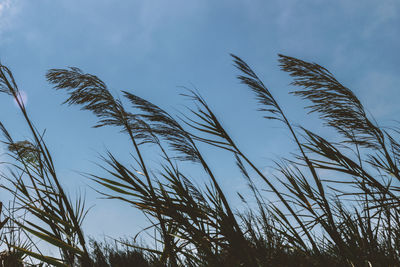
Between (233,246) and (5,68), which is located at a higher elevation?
(5,68)

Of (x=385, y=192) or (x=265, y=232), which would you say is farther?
(x=265, y=232)

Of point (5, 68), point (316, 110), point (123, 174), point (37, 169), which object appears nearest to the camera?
point (123, 174)

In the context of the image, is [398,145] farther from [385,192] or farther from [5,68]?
[5,68]

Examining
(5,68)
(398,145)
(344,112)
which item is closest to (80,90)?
(5,68)

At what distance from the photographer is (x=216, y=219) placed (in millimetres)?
1488

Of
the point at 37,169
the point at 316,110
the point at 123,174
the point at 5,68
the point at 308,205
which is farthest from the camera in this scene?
the point at 316,110

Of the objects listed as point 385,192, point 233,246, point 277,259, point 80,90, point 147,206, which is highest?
point 80,90

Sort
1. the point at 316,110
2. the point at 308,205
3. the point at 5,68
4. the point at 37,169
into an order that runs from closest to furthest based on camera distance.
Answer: the point at 308,205, the point at 37,169, the point at 5,68, the point at 316,110

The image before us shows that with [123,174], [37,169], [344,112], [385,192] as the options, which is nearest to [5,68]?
[37,169]

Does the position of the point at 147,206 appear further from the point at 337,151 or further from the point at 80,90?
the point at 80,90

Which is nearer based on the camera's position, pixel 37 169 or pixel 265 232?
pixel 37 169

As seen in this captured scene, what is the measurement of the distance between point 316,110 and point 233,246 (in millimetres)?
1731

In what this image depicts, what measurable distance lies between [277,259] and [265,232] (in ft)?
0.88

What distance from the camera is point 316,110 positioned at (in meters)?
2.74
